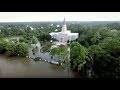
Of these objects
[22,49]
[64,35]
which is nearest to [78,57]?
[22,49]

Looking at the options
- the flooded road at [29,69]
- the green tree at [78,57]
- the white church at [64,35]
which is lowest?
the flooded road at [29,69]

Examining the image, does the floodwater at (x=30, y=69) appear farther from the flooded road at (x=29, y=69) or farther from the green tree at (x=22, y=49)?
the green tree at (x=22, y=49)

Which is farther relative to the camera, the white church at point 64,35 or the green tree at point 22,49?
the white church at point 64,35

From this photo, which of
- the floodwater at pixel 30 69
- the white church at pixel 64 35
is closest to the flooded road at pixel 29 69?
the floodwater at pixel 30 69

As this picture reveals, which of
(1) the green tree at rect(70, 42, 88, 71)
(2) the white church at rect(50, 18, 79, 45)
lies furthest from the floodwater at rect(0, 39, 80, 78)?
(2) the white church at rect(50, 18, 79, 45)

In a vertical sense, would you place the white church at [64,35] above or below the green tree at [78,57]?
above

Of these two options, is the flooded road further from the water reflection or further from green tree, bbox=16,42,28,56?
green tree, bbox=16,42,28,56

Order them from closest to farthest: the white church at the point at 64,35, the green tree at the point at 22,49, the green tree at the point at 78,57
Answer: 1. the green tree at the point at 78,57
2. the green tree at the point at 22,49
3. the white church at the point at 64,35
